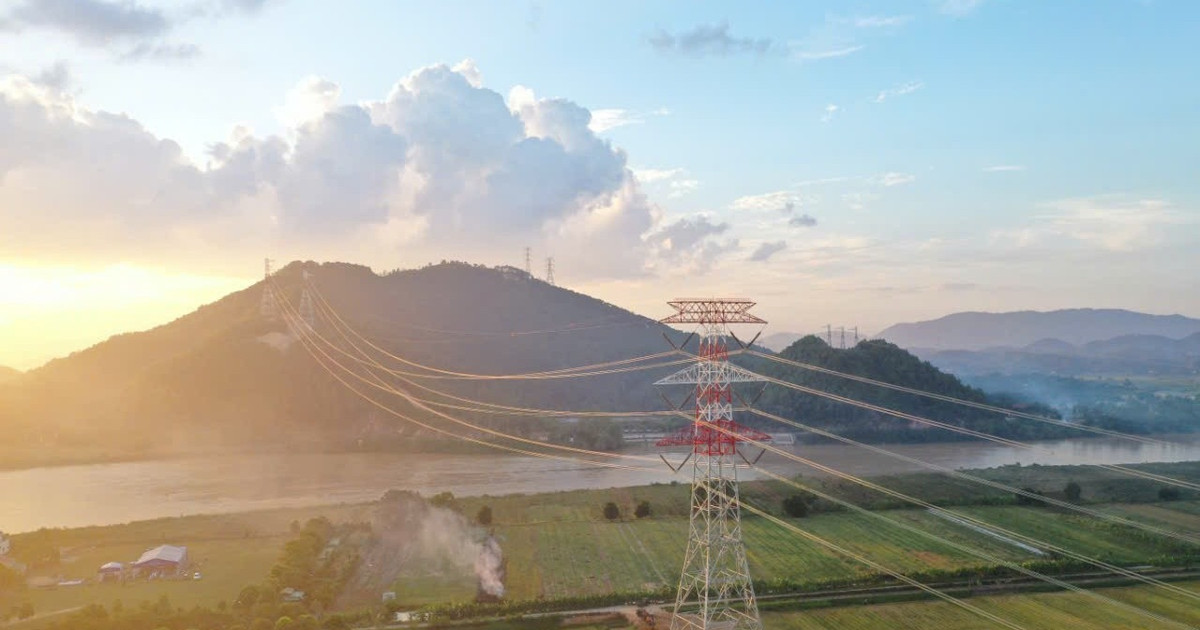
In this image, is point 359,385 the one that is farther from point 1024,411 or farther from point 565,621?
point 1024,411

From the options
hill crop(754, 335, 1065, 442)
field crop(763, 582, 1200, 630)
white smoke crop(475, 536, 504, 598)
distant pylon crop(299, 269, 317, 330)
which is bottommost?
field crop(763, 582, 1200, 630)

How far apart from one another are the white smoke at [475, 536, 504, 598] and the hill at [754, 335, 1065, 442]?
46818mm

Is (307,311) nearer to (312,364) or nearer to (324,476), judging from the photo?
(312,364)

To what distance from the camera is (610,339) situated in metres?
103

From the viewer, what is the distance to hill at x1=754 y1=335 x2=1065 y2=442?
245ft

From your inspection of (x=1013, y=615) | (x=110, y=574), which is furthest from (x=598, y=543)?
(x=110, y=574)

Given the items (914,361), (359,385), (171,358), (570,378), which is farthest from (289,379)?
(914,361)

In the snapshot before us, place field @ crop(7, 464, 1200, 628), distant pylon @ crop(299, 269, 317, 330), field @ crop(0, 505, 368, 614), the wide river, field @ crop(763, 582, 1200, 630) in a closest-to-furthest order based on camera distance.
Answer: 1. field @ crop(763, 582, 1200, 630)
2. field @ crop(0, 505, 368, 614)
3. field @ crop(7, 464, 1200, 628)
4. the wide river
5. distant pylon @ crop(299, 269, 317, 330)

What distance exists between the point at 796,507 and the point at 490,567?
46.4ft

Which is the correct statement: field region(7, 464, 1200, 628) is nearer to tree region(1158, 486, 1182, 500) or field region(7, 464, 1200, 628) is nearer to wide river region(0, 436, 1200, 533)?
tree region(1158, 486, 1182, 500)

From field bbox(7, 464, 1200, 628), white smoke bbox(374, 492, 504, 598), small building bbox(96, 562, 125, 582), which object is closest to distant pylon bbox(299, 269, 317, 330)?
field bbox(7, 464, 1200, 628)

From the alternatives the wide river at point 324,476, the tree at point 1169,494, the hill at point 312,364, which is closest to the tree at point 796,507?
the wide river at point 324,476

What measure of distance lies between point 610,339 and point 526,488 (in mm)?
57795

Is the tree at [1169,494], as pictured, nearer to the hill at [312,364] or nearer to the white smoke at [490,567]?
the white smoke at [490,567]
